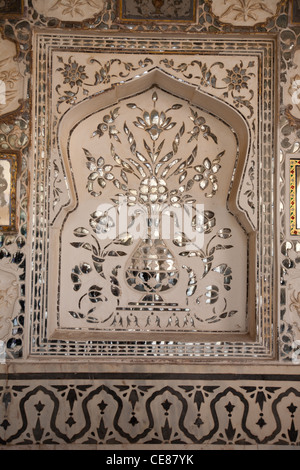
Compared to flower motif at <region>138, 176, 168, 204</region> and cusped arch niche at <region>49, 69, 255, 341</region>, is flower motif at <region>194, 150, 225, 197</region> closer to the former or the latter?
cusped arch niche at <region>49, 69, 255, 341</region>

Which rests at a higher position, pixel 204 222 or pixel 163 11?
pixel 163 11

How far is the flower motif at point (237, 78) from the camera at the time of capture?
3.06 m

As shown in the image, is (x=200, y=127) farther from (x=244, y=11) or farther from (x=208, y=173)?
(x=244, y=11)

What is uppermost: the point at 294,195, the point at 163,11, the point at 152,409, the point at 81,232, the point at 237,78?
the point at 163,11

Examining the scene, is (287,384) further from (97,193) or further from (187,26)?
(187,26)

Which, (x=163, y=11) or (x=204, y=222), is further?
(x=204, y=222)

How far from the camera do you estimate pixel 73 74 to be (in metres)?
3.03

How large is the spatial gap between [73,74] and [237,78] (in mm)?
1023

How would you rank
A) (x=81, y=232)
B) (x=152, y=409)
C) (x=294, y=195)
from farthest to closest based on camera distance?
1. (x=81, y=232)
2. (x=294, y=195)
3. (x=152, y=409)

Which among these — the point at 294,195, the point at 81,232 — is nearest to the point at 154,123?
the point at 81,232

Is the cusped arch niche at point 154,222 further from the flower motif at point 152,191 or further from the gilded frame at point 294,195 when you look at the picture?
the gilded frame at point 294,195

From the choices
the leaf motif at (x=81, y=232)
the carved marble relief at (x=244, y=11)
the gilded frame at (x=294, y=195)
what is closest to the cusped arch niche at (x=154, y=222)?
the leaf motif at (x=81, y=232)

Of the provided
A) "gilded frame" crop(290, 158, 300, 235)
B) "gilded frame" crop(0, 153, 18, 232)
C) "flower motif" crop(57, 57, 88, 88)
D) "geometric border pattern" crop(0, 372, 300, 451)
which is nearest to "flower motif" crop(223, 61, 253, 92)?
"gilded frame" crop(290, 158, 300, 235)

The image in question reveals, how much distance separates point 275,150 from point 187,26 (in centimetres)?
94
